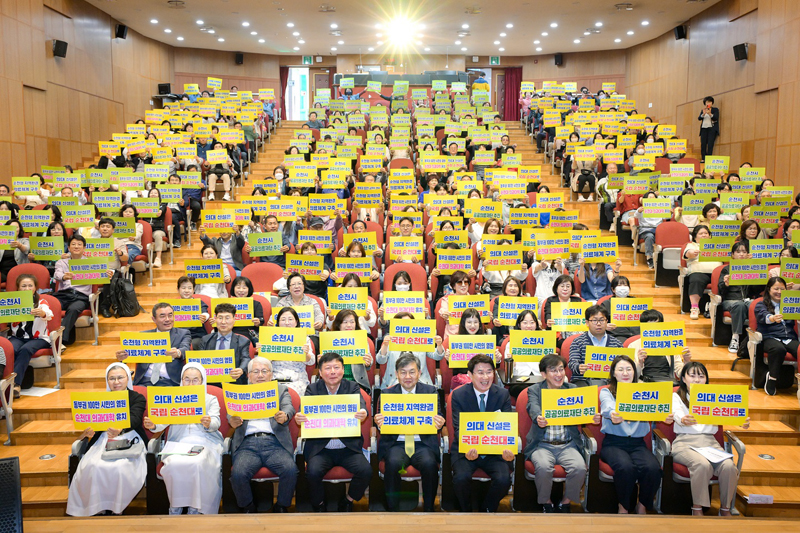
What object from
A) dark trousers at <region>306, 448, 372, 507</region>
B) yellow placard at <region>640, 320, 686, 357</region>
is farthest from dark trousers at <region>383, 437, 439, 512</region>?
yellow placard at <region>640, 320, 686, 357</region>

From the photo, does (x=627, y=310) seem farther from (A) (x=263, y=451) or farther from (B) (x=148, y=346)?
(B) (x=148, y=346)

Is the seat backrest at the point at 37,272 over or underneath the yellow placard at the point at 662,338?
over

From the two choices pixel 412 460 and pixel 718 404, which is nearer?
pixel 718 404

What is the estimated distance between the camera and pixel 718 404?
371 cm

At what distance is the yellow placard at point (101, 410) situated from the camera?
145 inches

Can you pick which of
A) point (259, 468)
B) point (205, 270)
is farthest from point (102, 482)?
point (205, 270)

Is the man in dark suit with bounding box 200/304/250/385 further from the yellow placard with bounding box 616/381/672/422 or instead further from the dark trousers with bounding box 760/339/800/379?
the dark trousers with bounding box 760/339/800/379

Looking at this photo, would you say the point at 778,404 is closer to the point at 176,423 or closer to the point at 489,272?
the point at 489,272

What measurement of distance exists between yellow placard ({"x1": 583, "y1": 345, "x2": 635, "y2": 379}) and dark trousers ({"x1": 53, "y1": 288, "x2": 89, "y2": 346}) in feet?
14.7

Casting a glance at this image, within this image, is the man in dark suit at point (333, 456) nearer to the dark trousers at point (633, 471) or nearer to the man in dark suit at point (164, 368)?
the man in dark suit at point (164, 368)

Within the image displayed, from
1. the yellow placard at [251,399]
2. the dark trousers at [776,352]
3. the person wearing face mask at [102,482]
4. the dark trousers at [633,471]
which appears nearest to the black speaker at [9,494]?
the person wearing face mask at [102,482]

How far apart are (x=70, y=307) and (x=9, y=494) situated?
3.57 m

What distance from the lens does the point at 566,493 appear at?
3729mm

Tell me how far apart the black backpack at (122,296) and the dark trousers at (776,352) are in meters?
5.75
